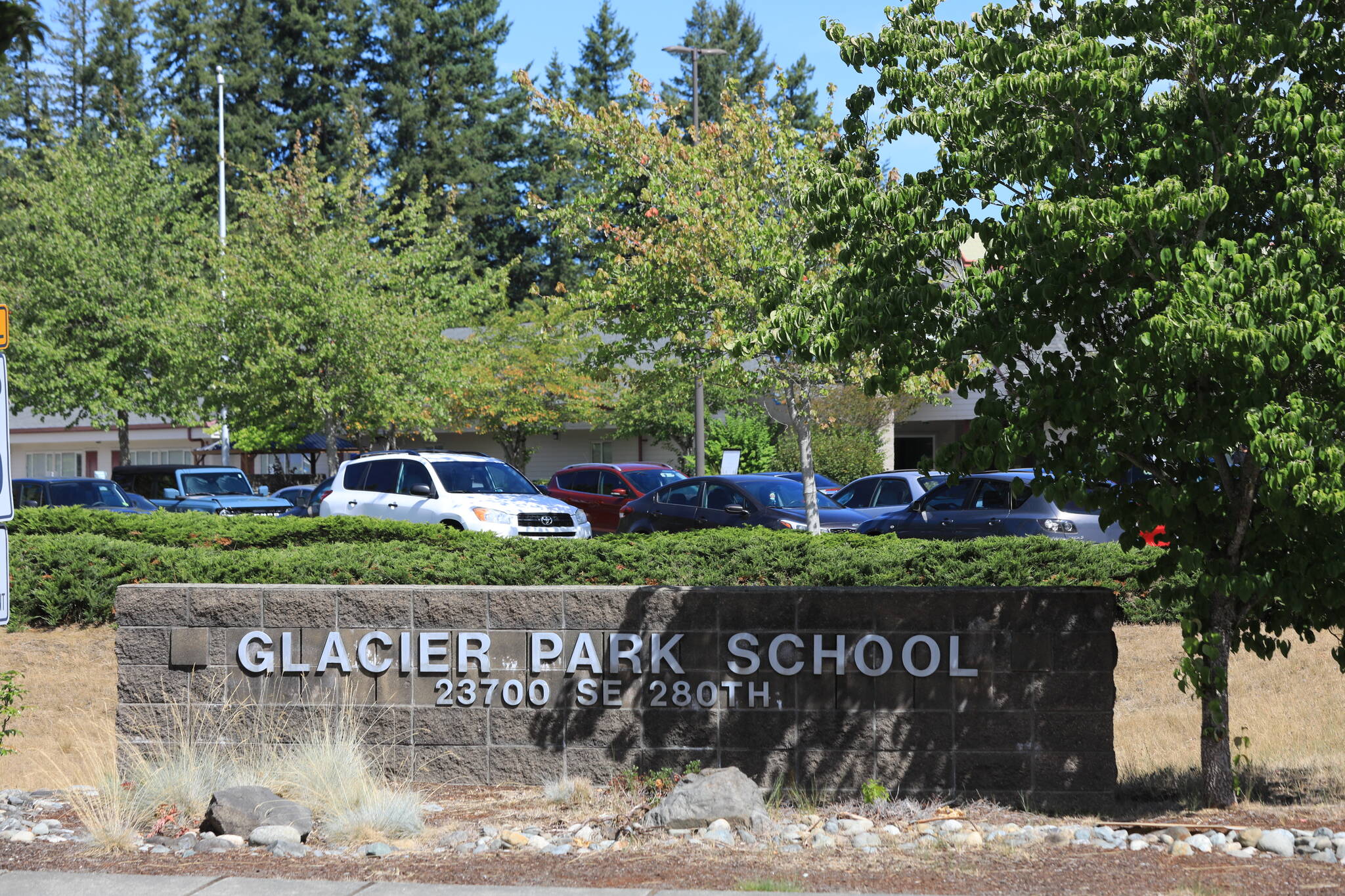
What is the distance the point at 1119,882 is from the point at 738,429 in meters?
31.5

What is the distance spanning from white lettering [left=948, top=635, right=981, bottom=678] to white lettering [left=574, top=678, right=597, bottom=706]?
6.49ft

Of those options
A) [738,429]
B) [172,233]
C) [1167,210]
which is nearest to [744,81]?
[738,429]

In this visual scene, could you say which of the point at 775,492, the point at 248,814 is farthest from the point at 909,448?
the point at 248,814

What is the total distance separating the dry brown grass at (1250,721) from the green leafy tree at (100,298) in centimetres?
2336

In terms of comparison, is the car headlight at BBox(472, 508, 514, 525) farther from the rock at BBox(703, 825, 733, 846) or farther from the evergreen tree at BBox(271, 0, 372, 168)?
the evergreen tree at BBox(271, 0, 372, 168)

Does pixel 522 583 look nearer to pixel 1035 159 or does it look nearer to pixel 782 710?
pixel 782 710

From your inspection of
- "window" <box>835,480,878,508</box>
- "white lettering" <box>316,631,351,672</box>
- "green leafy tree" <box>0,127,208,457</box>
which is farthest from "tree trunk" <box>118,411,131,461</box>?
"white lettering" <box>316,631,351,672</box>

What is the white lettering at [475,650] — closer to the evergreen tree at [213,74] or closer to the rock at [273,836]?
the rock at [273,836]

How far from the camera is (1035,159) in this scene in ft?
20.4

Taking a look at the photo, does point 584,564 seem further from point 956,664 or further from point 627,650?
point 956,664

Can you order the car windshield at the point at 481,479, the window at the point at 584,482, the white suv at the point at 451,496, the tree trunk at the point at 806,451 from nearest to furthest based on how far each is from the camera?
the tree trunk at the point at 806,451 < the white suv at the point at 451,496 < the car windshield at the point at 481,479 < the window at the point at 584,482

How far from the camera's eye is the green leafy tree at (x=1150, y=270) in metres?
5.63

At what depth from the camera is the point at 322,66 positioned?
58625 millimetres

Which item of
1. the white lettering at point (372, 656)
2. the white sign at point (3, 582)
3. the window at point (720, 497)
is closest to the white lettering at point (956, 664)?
the white lettering at point (372, 656)
